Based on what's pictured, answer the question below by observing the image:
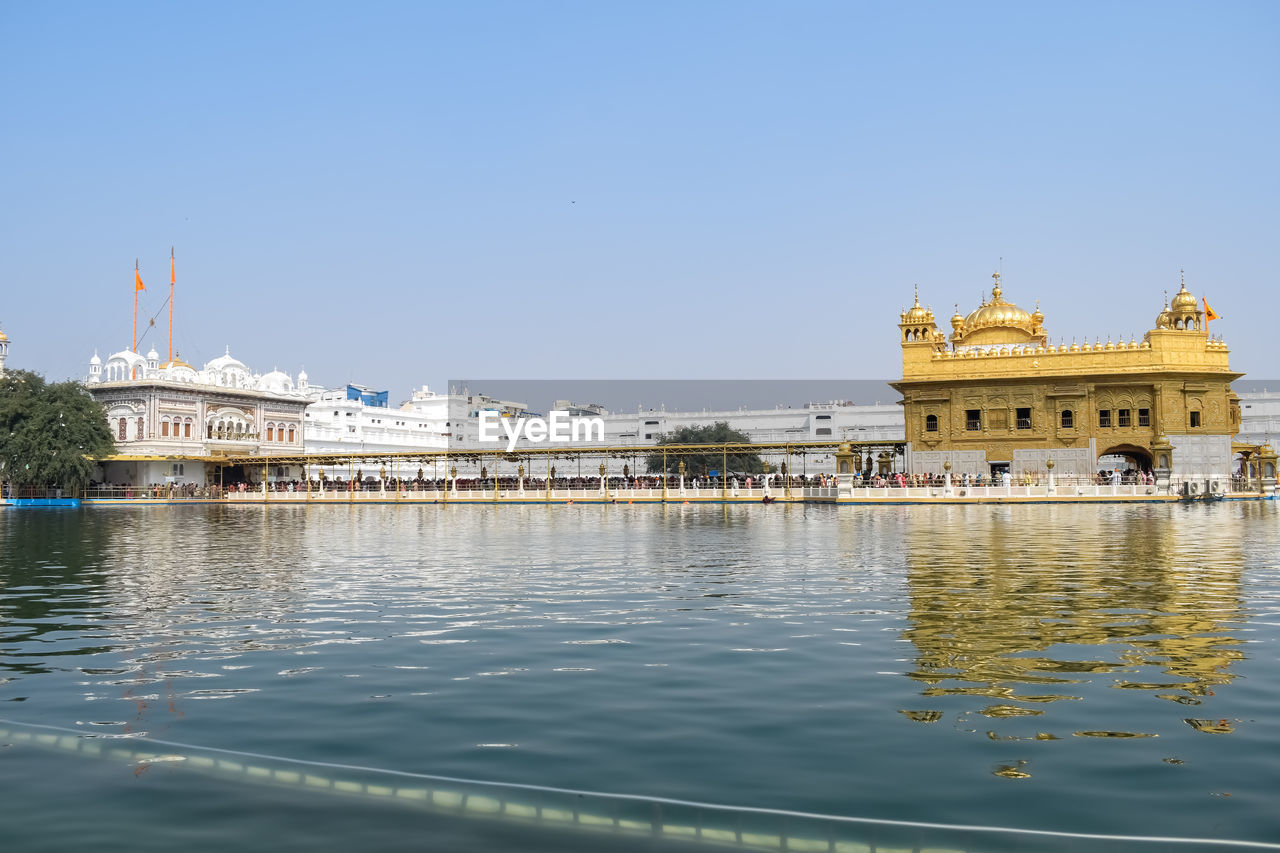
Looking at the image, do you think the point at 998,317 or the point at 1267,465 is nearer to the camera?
the point at 1267,465

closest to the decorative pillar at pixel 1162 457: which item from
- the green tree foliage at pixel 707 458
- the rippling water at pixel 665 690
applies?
the rippling water at pixel 665 690

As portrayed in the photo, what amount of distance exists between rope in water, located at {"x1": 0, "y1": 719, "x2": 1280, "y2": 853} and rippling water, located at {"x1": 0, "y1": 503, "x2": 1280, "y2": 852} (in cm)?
13

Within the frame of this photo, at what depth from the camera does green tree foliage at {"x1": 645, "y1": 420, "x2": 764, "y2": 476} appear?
89938 millimetres

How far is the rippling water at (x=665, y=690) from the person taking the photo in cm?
556

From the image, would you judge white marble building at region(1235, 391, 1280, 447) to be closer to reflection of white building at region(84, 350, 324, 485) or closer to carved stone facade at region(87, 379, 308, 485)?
Answer: reflection of white building at region(84, 350, 324, 485)

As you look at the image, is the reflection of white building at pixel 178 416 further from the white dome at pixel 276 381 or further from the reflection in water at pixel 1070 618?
the reflection in water at pixel 1070 618

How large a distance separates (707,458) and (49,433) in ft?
160

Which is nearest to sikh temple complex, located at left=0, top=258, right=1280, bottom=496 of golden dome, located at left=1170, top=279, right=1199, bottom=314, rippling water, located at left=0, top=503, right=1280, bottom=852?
golden dome, located at left=1170, top=279, right=1199, bottom=314

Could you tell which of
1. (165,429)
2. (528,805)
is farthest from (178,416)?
(528,805)

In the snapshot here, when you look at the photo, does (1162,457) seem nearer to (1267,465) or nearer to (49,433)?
Answer: (1267,465)

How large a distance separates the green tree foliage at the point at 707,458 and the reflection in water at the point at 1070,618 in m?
65.6

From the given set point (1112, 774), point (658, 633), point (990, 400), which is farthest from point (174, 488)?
point (1112, 774)

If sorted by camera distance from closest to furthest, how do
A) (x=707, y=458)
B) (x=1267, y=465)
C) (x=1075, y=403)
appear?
(x=1075, y=403)
(x=1267, y=465)
(x=707, y=458)

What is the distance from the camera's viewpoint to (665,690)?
832 centimetres
